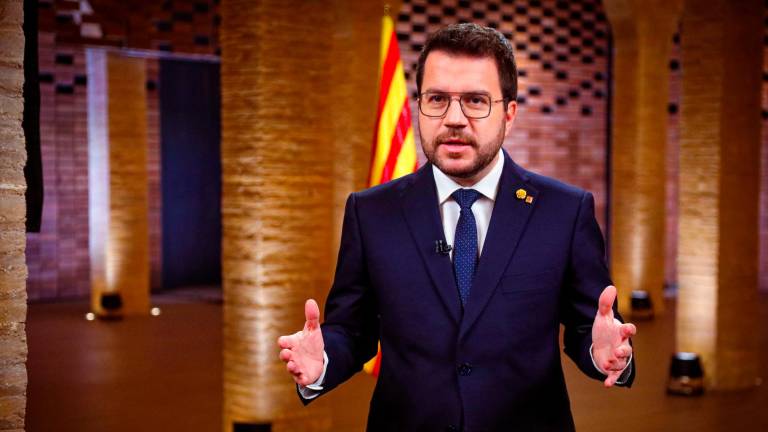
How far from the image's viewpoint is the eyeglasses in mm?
1948

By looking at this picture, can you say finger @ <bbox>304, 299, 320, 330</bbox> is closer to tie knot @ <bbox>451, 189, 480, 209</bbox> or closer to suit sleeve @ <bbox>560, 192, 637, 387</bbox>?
tie knot @ <bbox>451, 189, 480, 209</bbox>

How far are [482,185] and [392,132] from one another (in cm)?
267

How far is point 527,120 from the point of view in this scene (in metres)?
13.1

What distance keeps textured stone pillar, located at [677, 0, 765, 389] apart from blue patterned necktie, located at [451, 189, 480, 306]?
17.7ft

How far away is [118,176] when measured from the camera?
35.9 feet

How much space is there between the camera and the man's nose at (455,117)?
6.31 feet

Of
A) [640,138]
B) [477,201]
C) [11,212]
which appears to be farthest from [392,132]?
[640,138]

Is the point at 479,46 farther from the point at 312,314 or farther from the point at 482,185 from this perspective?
the point at 312,314

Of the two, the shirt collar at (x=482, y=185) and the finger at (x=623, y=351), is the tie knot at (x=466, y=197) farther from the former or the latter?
the finger at (x=623, y=351)

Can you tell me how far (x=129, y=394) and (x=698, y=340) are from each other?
4.42m

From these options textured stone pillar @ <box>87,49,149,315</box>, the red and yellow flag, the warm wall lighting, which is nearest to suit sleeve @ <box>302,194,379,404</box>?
the red and yellow flag

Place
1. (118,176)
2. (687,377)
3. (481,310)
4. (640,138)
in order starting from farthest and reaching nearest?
(118,176), (640,138), (687,377), (481,310)

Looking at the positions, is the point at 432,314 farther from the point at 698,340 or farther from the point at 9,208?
the point at 698,340

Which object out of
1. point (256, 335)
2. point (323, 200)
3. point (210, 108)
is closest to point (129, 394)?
point (256, 335)
